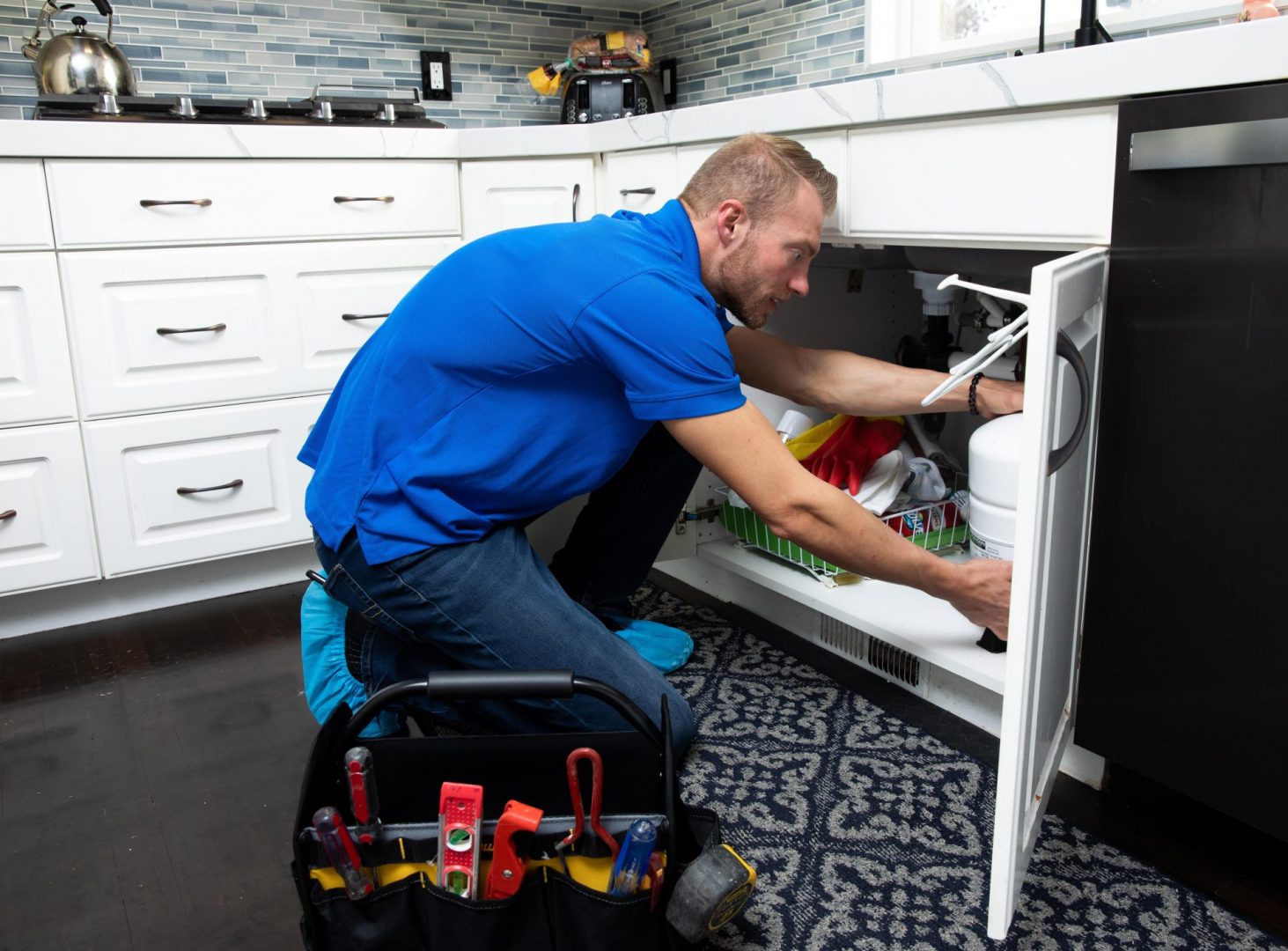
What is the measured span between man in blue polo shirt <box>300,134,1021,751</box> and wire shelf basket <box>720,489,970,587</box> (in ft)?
1.27

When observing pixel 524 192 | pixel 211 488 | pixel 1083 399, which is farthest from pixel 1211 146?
pixel 211 488

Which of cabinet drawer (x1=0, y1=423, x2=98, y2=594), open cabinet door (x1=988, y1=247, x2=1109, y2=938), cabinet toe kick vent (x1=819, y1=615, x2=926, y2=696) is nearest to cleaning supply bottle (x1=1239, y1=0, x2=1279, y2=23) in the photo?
open cabinet door (x1=988, y1=247, x2=1109, y2=938)

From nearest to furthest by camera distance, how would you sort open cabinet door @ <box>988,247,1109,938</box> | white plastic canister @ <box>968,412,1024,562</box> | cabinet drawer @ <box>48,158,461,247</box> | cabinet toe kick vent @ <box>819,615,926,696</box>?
open cabinet door @ <box>988,247,1109,938</box> → white plastic canister @ <box>968,412,1024,562</box> → cabinet toe kick vent @ <box>819,615,926,696</box> → cabinet drawer @ <box>48,158,461,247</box>

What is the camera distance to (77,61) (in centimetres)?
210

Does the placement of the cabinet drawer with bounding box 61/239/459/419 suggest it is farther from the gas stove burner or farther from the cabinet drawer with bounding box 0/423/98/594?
the gas stove burner

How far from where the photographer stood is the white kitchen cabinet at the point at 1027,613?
→ 902 millimetres

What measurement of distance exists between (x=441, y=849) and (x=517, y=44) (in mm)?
2259

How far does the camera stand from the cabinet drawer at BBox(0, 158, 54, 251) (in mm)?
1806

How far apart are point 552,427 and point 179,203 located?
1.05m

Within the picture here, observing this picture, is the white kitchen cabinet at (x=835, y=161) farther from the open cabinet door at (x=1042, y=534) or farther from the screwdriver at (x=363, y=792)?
the screwdriver at (x=363, y=792)

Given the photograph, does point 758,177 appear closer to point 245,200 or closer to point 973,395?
point 973,395

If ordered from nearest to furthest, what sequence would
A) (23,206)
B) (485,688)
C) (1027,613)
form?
1. (1027,613)
2. (485,688)
3. (23,206)

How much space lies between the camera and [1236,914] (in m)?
1.13

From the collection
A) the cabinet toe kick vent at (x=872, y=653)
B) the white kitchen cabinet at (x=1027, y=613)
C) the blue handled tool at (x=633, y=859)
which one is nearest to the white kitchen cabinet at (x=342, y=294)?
the white kitchen cabinet at (x=1027, y=613)
